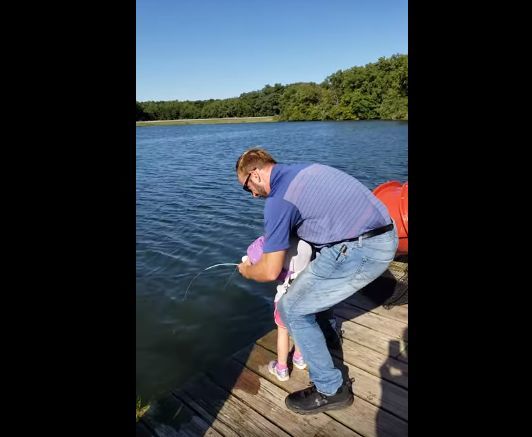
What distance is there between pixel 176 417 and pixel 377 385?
1605mm

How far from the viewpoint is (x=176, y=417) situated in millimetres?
3189

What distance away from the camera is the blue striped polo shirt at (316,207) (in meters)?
2.66

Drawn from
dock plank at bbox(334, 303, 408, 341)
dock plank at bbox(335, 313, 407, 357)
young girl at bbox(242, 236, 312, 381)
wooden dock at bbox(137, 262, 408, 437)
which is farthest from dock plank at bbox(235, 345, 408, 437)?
dock plank at bbox(334, 303, 408, 341)

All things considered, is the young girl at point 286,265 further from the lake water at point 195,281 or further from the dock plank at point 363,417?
the lake water at point 195,281

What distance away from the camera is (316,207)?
273 cm

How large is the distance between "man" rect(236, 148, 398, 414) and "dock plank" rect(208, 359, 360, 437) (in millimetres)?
91

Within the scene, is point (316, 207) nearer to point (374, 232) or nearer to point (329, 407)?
point (374, 232)

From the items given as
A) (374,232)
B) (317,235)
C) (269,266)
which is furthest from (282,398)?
(374,232)

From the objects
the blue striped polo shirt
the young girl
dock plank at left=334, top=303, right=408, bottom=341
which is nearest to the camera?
the blue striped polo shirt

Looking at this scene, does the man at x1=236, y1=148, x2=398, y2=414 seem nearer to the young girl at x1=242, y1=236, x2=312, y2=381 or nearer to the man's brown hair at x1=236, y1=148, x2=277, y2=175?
the man's brown hair at x1=236, y1=148, x2=277, y2=175

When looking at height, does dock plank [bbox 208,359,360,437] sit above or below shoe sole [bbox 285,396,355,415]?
below

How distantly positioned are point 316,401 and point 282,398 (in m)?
0.33

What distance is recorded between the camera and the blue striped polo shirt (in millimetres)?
2662
